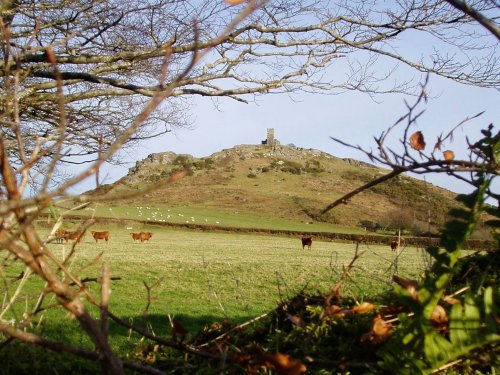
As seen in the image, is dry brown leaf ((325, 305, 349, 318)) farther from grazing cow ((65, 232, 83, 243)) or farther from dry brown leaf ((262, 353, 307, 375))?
grazing cow ((65, 232, 83, 243))

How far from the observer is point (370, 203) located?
3600cm

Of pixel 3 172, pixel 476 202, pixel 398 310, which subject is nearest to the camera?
pixel 3 172

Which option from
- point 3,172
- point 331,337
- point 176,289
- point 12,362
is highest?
point 3,172

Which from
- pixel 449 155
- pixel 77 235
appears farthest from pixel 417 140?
pixel 77 235

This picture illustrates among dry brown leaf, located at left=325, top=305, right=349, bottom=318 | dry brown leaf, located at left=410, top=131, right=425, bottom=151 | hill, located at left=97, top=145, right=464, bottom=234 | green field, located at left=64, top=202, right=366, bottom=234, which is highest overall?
hill, located at left=97, top=145, right=464, bottom=234

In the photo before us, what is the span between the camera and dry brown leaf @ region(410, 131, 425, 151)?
1.33 m

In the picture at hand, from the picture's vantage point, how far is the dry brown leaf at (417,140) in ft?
4.38

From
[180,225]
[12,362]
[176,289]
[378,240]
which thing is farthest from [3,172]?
[180,225]

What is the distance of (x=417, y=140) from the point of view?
4.45ft

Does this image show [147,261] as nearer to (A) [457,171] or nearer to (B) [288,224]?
(A) [457,171]

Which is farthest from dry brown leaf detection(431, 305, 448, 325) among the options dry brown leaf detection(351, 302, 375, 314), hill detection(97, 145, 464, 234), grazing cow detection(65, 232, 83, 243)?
hill detection(97, 145, 464, 234)

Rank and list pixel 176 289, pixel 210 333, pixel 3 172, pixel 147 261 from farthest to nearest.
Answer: pixel 147 261 < pixel 176 289 < pixel 210 333 < pixel 3 172

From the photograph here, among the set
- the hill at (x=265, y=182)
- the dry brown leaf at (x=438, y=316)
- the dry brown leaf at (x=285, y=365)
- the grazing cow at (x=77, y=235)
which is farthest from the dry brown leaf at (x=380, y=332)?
the hill at (x=265, y=182)

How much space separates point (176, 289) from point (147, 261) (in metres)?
5.66
